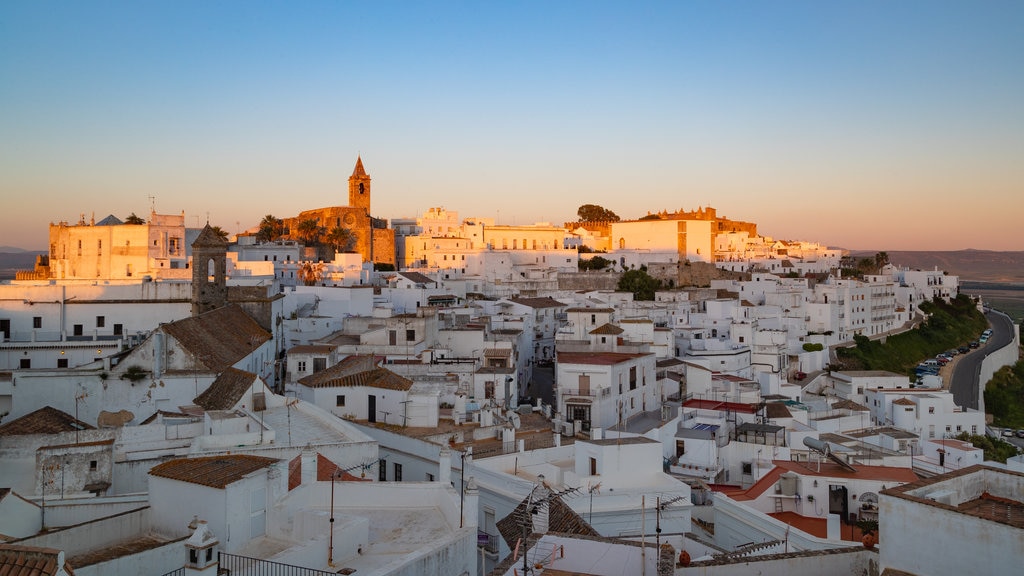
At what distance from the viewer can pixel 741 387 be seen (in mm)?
25781

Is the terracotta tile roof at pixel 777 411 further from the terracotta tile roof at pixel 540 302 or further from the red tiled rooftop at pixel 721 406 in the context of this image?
the terracotta tile roof at pixel 540 302

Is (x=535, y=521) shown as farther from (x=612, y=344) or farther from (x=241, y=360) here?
(x=612, y=344)

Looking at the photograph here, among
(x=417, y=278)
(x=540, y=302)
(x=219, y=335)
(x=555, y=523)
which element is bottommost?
(x=555, y=523)

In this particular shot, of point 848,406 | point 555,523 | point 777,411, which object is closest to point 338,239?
point 848,406

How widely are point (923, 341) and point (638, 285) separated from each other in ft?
58.4

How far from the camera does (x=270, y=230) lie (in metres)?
53.3

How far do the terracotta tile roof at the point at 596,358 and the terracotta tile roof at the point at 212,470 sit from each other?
43.6 ft

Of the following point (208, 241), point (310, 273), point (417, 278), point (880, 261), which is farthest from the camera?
point (880, 261)

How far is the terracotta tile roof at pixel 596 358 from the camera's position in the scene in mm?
22419

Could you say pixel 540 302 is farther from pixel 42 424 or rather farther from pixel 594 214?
pixel 594 214

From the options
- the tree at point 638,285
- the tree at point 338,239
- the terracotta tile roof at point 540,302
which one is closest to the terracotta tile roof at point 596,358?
the terracotta tile roof at point 540,302

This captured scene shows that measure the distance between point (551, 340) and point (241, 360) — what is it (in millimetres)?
18445

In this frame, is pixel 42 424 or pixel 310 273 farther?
pixel 310 273

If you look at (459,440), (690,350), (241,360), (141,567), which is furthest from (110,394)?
(690,350)
